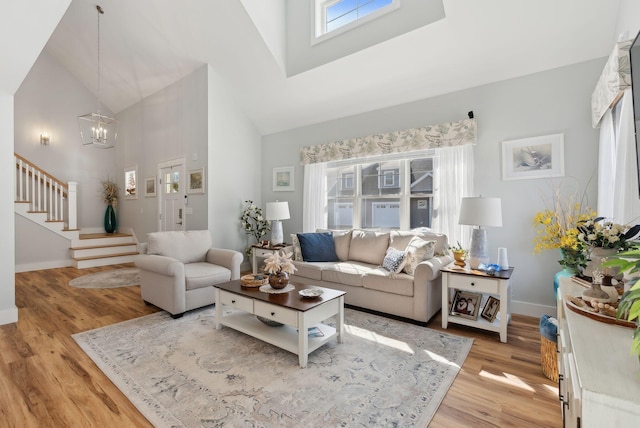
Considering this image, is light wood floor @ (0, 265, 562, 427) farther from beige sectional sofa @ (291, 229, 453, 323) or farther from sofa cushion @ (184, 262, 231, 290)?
sofa cushion @ (184, 262, 231, 290)

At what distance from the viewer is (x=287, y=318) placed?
2322mm

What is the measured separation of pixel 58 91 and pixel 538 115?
8943 mm

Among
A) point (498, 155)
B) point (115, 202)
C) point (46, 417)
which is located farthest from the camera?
point (115, 202)

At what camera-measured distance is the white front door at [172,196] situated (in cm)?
545

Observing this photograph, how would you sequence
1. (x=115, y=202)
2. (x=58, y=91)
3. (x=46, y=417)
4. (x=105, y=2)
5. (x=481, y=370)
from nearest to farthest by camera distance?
(x=46, y=417) → (x=481, y=370) → (x=105, y=2) → (x=58, y=91) → (x=115, y=202)

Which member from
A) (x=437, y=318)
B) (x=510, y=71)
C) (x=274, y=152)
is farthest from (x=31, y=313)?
(x=510, y=71)

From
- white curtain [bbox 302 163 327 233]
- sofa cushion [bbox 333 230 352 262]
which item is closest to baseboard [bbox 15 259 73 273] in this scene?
white curtain [bbox 302 163 327 233]

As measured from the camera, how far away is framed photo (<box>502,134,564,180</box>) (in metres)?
3.05

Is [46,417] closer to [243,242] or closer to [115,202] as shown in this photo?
[243,242]

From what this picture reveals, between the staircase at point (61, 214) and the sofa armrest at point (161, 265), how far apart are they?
11.2 feet

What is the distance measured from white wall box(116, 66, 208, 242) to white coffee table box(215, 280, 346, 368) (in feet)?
8.15

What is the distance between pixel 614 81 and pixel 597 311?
190cm

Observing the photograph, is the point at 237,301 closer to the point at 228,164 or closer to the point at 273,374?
the point at 273,374

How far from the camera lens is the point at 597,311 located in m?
1.24
